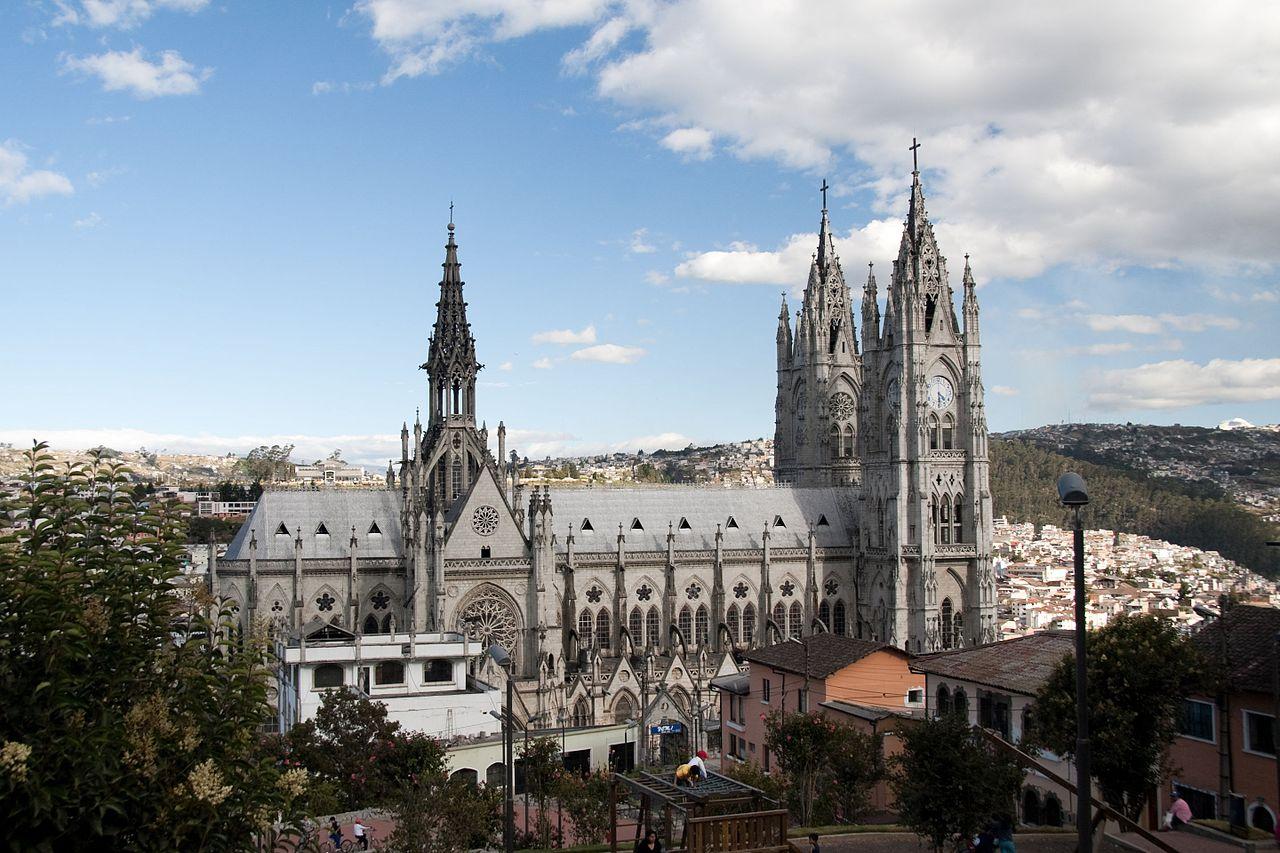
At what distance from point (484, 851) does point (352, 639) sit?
87.9ft

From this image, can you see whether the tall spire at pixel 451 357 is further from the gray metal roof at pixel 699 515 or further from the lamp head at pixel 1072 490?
the lamp head at pixel 1072 490

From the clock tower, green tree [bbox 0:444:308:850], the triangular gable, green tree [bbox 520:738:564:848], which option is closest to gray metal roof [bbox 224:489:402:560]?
the triangular gable

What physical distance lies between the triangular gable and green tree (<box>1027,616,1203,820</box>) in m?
37.1

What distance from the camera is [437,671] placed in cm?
5500

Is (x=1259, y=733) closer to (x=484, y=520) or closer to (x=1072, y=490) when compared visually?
(x=1072, y=490)

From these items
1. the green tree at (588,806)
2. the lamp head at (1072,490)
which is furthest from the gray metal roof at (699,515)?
the lamp head at (1072,490)

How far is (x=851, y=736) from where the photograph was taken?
128ft

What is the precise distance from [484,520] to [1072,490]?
48.7 metres

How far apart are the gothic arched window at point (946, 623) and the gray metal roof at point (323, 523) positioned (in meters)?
34.0

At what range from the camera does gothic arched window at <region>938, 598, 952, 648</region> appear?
Answer: 7231 centimetres

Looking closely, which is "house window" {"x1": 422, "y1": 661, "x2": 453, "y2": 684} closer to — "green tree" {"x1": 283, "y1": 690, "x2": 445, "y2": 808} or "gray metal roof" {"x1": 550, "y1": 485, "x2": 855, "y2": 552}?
"green tree" {"x1": 283, "y1": 690, "x2": 445, "y2": 808}

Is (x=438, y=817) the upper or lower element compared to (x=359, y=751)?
upper

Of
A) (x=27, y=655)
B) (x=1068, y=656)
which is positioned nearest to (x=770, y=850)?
(x=1068, y=656)

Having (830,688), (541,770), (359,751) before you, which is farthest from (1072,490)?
(830,688)
